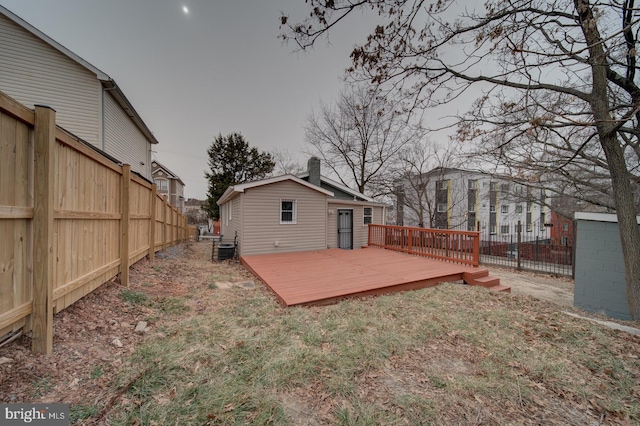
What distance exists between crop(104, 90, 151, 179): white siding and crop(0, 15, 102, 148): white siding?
48cm

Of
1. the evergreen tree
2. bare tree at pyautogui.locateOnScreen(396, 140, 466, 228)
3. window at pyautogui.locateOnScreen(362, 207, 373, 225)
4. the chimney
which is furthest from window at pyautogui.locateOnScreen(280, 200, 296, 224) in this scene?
the evergreen tree

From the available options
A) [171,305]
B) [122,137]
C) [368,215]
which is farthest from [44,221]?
[368,215]

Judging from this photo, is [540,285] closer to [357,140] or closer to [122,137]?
[357,140]

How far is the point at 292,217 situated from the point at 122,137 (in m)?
8.49

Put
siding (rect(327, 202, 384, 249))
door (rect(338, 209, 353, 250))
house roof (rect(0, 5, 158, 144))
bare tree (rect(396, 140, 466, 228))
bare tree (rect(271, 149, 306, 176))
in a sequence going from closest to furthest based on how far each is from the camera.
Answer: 1. house roof (rect(0, 5, 158, 144))
2. siding (rect(327, 202, 384, 249))
3. door (rect(338, 209, 353, 250))
4. bare tree (rect(396, 140, 466, 228))
5. bare tree (rect(271, 149, 306, 176))

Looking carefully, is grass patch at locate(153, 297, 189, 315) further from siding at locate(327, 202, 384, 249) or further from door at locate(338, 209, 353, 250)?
door at locate(338, 209, 353, 250)

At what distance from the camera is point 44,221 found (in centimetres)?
200

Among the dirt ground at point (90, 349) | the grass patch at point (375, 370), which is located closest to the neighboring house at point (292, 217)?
the dirt ground at point (90, 349)

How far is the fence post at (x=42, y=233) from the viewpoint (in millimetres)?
1970

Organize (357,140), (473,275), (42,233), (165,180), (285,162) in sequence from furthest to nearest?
(285,162) < (165,180) < (357,140) < (473,275) < (42,233)

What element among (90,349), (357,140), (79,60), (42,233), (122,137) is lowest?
(90,349)

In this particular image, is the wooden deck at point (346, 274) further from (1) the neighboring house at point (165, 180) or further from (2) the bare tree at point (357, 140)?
(1) the neighboring house at point (165, 180)

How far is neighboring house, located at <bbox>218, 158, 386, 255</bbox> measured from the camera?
855cm

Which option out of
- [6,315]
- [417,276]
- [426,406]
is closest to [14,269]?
[6,315]
